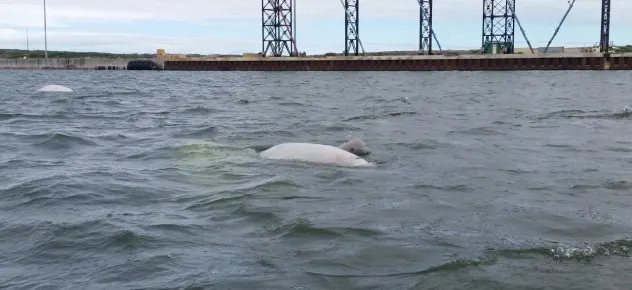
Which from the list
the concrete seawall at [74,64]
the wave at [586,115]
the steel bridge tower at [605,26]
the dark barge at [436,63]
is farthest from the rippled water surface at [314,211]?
the concrete seawall at [74,64]

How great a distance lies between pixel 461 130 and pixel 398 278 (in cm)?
1093

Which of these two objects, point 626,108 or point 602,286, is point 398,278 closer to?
point 602,286

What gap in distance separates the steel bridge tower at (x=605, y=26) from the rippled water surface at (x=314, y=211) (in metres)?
68.7

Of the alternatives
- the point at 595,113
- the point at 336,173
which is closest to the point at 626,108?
the point at 595,113

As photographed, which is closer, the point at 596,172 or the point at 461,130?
the point at 596,172

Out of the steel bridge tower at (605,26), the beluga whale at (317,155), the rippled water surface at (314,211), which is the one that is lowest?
the rippled water surface at (314,211)

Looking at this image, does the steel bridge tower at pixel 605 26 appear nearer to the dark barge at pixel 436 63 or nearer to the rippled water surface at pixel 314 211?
the dark barge at pixel 436 63

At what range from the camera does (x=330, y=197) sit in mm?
8117

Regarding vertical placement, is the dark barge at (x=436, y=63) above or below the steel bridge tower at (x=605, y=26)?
below

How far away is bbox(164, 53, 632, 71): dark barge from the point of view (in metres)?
71.1

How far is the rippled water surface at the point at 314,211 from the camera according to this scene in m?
5.25

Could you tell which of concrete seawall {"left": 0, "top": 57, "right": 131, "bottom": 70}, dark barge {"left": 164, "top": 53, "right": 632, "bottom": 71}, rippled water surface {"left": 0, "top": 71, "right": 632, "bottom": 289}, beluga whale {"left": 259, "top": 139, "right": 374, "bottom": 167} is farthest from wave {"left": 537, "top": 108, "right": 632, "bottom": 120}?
concrete seawall {"left": 0, "top": 57, "right": 131, "bottom": 70}

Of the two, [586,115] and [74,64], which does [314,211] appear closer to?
[586,115]

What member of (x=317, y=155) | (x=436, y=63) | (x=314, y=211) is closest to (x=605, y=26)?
(x=436, y=63)
